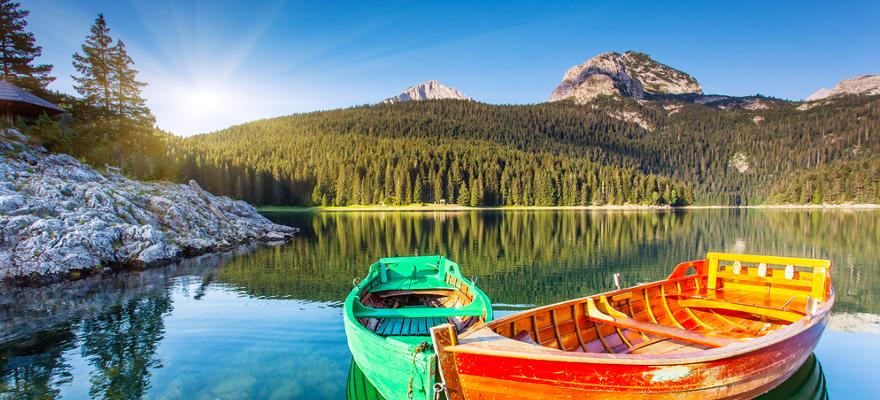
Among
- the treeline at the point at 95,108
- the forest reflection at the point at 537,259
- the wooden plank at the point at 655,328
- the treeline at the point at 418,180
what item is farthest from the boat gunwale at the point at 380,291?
the treeline at the point at 418,180

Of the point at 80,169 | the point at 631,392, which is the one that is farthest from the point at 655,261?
the point at 80,169

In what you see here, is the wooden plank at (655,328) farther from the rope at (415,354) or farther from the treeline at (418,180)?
the treeline at (418,180)

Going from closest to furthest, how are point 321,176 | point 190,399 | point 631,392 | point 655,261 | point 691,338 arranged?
1. point 631,392
2. point 691,338
3. point 190,399
4. point 655,261
5. point 321,176

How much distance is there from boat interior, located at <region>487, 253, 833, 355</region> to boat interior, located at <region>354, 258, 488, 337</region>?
2.53m

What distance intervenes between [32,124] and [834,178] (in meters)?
211

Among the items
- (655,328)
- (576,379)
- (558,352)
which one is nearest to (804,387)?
(655,328)

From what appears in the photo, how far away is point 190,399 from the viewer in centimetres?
990

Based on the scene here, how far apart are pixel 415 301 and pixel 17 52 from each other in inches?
2196

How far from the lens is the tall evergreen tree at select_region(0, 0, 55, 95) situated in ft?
142

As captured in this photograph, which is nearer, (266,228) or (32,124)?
(32,124)

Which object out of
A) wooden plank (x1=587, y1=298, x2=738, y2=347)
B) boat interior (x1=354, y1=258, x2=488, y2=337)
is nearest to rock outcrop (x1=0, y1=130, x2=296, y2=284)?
boat interior (x1=354, y1=258, x2=488, y2=337)

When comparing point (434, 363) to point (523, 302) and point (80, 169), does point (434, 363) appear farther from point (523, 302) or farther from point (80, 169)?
point (80, 169)

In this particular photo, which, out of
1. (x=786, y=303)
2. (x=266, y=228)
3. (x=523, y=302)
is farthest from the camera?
(x=266, y=228)

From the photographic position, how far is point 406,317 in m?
12.3
